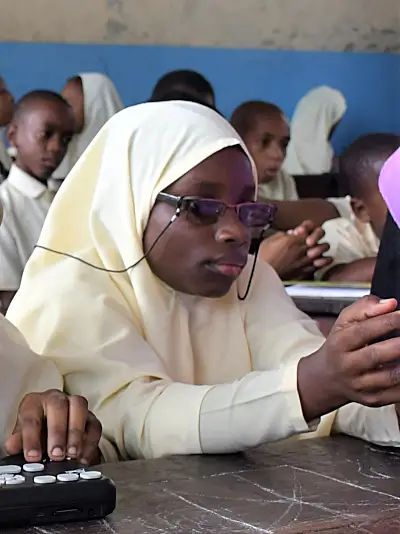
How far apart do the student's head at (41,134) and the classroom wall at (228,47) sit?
0.39 m

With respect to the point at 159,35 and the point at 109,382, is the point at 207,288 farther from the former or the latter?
the point at 159,35

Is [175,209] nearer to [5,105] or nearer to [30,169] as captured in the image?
[30,169]

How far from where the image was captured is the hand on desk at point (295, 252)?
2051 millimetres

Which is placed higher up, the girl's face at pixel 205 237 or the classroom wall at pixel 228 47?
the classroom wall at pixel 228 47

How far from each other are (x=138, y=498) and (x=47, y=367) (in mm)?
338

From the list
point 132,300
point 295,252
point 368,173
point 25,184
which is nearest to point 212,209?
point 132,300

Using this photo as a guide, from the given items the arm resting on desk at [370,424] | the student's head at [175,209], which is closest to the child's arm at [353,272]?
the student's head at [175,209]

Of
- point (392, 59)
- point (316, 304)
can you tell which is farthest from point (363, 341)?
point (392, 59)

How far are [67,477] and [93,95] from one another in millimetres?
3295

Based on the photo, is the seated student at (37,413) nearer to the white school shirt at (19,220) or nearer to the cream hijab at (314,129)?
the white school shirt at (19,220)

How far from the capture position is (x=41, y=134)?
3.15 metres

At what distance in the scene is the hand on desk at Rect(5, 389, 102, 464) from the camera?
31.6 inches

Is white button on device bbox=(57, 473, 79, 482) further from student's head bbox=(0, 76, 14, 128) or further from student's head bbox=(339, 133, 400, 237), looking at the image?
student's head bbox=(0, 76, 14, 128)

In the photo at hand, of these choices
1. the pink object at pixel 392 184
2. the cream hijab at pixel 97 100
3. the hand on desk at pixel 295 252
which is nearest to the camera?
the pink object at pixel 392 184
